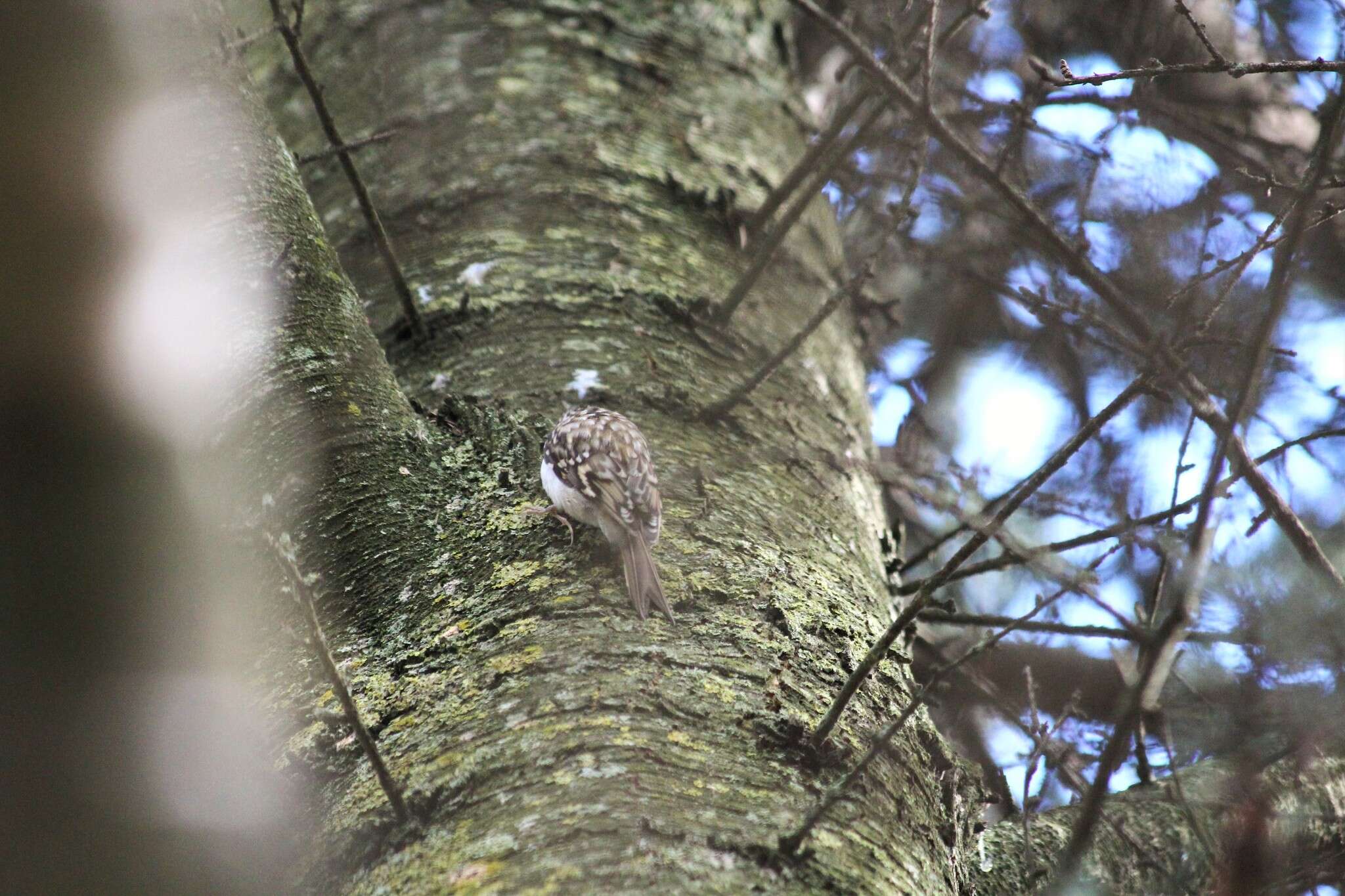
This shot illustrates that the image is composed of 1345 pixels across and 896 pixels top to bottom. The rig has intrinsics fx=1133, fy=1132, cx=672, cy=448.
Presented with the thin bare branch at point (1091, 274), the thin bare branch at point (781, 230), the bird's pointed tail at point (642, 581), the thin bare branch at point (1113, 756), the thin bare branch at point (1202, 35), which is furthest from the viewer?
the thin bare branch at point (781, 230)

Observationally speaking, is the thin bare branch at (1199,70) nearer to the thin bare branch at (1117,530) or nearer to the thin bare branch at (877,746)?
the thin bare branch at (1117,530)

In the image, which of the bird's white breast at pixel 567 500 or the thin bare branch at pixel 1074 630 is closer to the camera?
the thin bare branch at pixel 1074 630

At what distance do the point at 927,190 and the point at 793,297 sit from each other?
1635 millimetres

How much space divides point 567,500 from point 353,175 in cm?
93

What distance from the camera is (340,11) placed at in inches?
158

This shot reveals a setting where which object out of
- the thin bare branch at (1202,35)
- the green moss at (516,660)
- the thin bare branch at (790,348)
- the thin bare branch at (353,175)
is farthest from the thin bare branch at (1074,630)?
the thin bare branch at (353,175)

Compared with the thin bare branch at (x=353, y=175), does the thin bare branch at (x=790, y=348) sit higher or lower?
lower

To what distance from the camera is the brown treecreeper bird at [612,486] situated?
2.17 metres

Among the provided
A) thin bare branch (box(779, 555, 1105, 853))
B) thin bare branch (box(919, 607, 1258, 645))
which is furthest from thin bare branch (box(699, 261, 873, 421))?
thin bare branch (box(779, 555, 1105, 853))

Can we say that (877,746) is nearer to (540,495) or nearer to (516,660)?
(516,660)

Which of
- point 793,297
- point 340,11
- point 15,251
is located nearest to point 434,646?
point 15,251

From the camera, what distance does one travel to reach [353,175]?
266cm

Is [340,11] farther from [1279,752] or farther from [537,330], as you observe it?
[1279,752]

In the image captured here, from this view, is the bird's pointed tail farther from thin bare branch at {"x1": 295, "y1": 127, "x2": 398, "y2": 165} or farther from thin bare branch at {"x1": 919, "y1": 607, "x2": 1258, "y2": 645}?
thin bare branch at {"x1": 295, "y1": 127, "x2": 398, "y2": 165}
